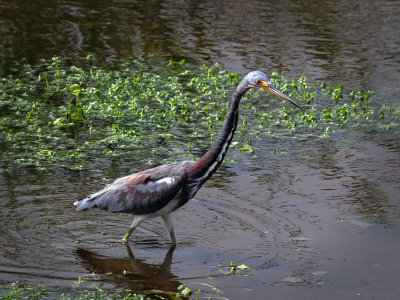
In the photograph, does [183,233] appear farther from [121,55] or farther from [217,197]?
[121,55]

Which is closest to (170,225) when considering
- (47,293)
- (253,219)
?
(253,219)

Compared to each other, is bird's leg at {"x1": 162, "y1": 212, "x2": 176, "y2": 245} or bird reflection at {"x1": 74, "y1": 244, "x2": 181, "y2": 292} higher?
bird's leg at {"x1": 162, "y1": 212, "x2": 176, "y2": 245}

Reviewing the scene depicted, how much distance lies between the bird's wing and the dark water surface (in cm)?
31

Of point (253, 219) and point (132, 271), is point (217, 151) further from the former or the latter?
point (132, 271)

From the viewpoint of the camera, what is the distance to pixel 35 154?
965 centimetres

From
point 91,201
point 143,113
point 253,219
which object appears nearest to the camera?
point 91,201

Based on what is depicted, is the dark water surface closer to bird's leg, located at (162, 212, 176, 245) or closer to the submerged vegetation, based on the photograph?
bird's leg, located at (162, 212, 176, 245)

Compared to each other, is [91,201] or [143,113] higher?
[143,113]

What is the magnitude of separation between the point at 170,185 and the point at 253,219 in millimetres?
1063

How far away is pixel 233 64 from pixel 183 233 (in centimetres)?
576

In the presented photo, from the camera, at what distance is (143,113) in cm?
1095

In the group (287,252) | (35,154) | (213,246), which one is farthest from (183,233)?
(35,154)

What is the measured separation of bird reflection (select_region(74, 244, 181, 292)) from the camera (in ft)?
22.8

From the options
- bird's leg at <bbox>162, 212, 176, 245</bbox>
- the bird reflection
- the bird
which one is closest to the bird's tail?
the bird
